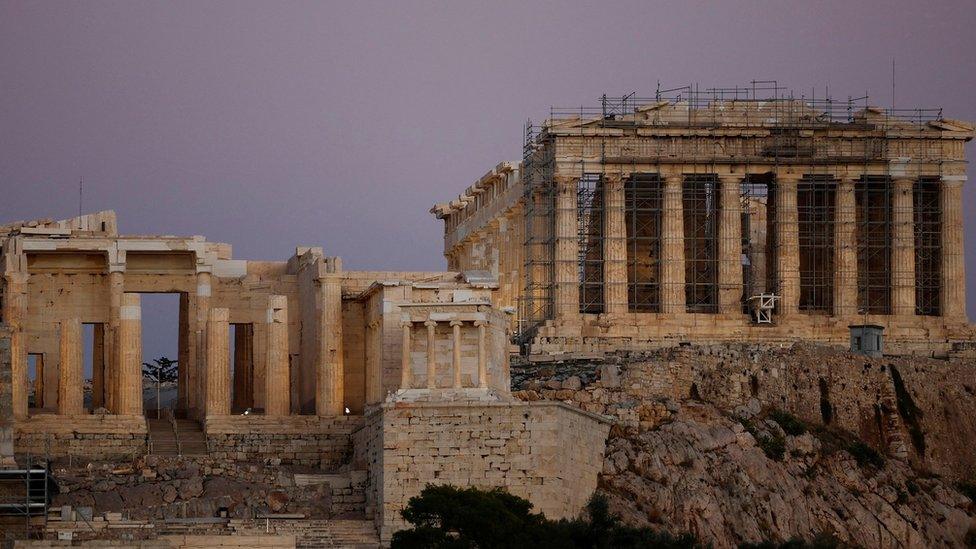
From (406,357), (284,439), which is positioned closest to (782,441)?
(406,357)

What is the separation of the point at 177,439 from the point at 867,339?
92.8 ft

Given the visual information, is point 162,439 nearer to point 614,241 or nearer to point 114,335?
point 114,335

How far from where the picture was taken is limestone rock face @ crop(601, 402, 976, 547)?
96000mm

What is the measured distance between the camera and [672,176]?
11712 cm

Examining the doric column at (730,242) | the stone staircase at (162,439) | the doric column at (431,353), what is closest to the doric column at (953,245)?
the doric column at (730,242)

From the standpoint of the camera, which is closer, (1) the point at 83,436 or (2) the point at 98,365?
(1) the point at 83,436

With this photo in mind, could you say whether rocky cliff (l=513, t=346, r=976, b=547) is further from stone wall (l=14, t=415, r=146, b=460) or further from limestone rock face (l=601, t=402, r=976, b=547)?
stone wall (l=14, t=415, r=146, b=460)

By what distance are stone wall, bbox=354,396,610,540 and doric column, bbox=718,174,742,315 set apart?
25.4m

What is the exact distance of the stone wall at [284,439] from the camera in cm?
9969

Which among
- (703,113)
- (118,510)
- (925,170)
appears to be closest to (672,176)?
(703,113)

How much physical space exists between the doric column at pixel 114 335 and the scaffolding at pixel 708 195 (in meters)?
18.5

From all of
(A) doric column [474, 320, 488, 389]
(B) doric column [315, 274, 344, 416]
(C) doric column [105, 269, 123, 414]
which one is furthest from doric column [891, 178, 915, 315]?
(C) doric column [105, 269, 123, 414]

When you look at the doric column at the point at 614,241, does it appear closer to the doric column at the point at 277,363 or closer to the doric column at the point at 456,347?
the doric column at the point at 277,363

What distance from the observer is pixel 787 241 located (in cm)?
11825
